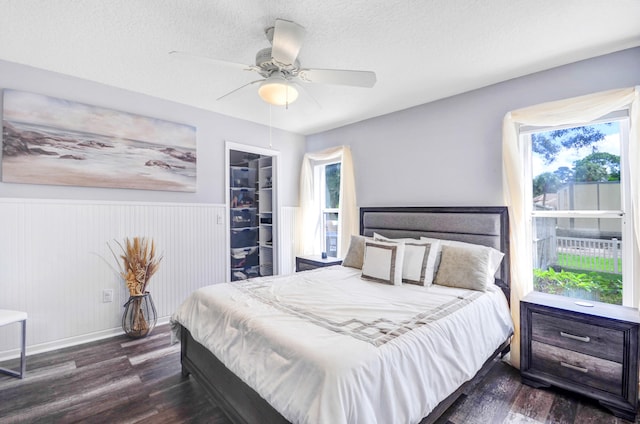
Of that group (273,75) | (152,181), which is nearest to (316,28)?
(273,75)

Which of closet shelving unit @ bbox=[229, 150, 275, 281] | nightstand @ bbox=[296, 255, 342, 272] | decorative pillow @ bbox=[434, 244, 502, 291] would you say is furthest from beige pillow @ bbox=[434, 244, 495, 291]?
closet shelving unit @ bbox=[229, 150, 275, 281]

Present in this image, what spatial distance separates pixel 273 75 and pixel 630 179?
8.95 feet

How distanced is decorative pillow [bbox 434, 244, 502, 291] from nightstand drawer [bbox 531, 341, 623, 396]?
0.57 metres

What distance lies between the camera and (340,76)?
2037 millimetres

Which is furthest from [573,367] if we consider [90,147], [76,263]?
[90,147]

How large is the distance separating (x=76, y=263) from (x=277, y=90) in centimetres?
256

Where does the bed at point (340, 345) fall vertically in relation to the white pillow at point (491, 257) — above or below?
below

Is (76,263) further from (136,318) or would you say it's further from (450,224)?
(450,224)

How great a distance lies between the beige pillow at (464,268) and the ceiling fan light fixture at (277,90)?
1.92 m

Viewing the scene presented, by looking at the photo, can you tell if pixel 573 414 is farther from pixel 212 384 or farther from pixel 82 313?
pixel 82 313

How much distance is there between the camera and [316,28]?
1.99 meters

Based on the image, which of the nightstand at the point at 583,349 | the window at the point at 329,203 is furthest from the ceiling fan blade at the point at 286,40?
the window at the point at 329,203

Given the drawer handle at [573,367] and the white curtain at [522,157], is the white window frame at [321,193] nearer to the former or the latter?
the white curtain at [522,157]

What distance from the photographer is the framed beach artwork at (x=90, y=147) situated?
2.54 m
